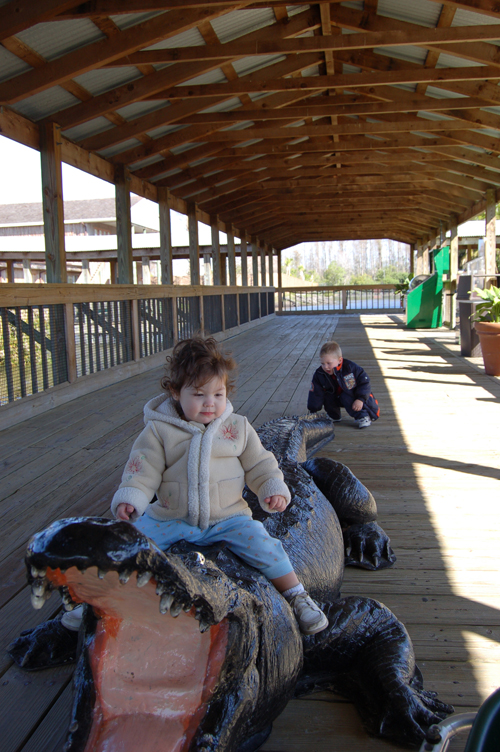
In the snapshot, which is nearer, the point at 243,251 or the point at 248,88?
the point at 248,88

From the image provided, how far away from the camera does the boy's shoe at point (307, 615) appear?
1.68 meters

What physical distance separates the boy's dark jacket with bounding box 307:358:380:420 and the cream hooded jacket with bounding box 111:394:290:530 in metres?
3.14

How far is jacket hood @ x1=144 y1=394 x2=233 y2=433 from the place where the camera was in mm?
1864

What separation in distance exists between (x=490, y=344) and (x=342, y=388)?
298cm

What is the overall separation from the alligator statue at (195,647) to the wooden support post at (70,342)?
15.3ft

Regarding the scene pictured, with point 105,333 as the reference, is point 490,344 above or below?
below

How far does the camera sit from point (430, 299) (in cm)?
1434

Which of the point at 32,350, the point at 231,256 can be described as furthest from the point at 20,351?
the point at 231,256

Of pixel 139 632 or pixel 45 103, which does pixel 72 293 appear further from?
pixel 139 632

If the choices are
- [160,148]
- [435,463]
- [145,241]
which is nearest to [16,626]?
[435,463]

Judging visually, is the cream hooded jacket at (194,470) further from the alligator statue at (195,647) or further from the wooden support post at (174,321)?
the wooden support post at (174,321)

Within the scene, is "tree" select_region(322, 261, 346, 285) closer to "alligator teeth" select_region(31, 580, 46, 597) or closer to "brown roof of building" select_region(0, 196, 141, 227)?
"brown roof of building" select_region(0, 196, 141, 227)

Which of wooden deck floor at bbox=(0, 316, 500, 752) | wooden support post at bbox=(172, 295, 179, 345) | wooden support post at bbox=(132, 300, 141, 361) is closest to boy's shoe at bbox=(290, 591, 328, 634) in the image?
wooden deck floor at bbox=(0, 316, 500, 752)

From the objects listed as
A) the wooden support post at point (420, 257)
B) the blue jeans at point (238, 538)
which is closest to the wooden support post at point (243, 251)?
the wooden support post at point (420, 257)
